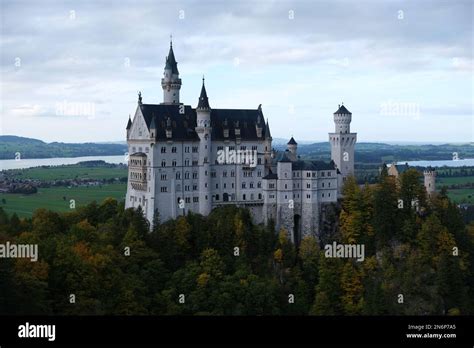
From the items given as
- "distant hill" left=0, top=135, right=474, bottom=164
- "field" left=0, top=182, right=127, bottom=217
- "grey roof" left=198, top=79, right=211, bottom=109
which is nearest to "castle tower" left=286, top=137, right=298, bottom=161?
"grey roof" left=198, top=79, right=211, bottom=109

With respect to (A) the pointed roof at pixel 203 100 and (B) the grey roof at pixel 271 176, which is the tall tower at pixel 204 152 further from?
(B) the grey roof at pixel 271 176

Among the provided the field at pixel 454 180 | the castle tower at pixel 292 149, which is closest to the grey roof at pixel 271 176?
the castle tower at pixel 292 149

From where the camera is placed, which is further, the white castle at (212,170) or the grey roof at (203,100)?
the grey roof at (203,100)

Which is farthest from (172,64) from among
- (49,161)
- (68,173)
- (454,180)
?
(454,180)

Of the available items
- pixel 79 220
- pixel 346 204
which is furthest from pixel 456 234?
pixel 79 220

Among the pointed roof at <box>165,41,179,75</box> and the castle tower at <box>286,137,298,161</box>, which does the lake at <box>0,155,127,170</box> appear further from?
the castle tower at <box>286,137,298,161</box>

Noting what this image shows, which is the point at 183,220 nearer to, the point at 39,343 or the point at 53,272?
the point at 53,272
